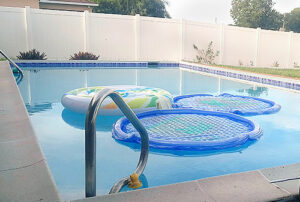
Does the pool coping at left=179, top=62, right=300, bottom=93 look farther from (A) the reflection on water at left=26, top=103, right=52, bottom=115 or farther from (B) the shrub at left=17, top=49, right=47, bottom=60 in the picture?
(B) the shrub at left=17, top=49, right=47, bottom=60

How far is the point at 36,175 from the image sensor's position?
216 centimetres

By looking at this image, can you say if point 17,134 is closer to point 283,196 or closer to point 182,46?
point 283,196

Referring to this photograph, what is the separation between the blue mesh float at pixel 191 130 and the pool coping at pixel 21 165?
1.36 metres

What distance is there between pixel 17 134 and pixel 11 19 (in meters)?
12.2

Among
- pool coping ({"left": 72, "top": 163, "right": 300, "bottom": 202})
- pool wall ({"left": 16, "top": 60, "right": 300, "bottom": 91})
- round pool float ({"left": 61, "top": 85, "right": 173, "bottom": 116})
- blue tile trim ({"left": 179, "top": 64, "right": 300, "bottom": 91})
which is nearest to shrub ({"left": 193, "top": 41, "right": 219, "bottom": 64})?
pool wall ({"left": 16, "top": 60, "right": 300, "bottom": 91})

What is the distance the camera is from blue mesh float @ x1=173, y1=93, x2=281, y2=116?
5742mm

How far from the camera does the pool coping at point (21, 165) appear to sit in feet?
6.23

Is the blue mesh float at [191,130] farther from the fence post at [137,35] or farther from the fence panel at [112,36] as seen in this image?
the fence post at [137,35]

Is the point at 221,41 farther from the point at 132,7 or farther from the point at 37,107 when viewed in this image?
the point at 132,7

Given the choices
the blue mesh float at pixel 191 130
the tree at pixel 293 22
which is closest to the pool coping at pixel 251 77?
the blue mesh float at pixel 191 130

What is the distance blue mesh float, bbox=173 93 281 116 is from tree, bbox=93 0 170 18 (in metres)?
24.7

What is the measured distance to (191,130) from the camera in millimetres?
4430

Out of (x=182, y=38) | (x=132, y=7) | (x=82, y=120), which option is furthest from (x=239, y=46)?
(x=132, y=7)

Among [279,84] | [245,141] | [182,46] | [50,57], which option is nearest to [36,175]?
[245,141]
